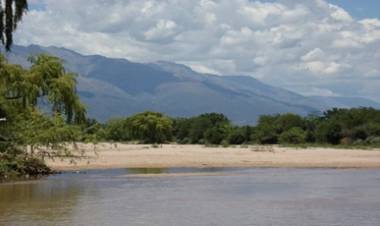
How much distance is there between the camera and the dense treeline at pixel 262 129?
328ft

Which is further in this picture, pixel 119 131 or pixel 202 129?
pixel 119 131

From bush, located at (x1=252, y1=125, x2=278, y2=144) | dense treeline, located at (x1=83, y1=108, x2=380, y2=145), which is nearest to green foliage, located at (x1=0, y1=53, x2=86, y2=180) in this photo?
dense treeline, located at (x1=83, y1=108, x2=380, y2=145)

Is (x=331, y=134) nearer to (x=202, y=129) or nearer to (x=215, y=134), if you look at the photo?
(x=215, y=134)

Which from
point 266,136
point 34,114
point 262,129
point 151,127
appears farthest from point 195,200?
point 151,127

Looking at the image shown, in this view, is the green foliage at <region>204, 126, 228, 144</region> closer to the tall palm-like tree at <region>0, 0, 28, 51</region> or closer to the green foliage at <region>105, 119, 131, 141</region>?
the green foliage at <region>105, 119, 131, 141</region>

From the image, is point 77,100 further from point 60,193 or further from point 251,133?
point 251,133

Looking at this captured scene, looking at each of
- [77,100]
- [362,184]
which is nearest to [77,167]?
[77,100]

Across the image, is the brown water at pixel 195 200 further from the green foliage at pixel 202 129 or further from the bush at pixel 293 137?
the green foliage at pixel 202 129

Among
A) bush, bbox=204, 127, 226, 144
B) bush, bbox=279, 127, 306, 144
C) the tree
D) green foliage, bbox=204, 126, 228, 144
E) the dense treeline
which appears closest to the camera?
the dense treeline

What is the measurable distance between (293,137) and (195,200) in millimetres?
80785

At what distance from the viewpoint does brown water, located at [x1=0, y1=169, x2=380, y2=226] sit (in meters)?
22.5

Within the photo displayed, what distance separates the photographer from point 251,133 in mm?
116875

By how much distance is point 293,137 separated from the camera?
10769 cm

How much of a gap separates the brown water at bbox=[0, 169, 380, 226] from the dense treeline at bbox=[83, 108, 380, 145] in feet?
181
